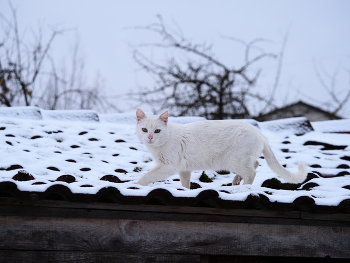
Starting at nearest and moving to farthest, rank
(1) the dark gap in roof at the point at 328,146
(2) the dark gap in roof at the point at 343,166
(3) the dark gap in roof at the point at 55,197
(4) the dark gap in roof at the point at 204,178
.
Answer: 1. (3) the dark gap in roof at the point at 55,197
2. (4) the dark gap in roof at the point at 204,178
3. (2) the dark gap in roof at the point at 343,166
4. (1) the dark gap in roof at the point at 328,146

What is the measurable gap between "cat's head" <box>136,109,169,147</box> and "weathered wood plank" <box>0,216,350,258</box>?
3.46 feet

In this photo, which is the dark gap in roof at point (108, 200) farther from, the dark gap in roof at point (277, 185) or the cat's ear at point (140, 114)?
the dark gap in roof at point (277, 185)

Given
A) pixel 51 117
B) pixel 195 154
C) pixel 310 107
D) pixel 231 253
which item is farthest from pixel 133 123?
pixel 310 107

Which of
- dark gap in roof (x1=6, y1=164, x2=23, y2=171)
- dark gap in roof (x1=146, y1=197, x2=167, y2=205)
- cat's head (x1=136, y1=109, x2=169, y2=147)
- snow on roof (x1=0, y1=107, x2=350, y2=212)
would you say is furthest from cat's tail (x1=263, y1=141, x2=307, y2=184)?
dark gap in roof (x1=6, y1=164, x2=23, y2=171)

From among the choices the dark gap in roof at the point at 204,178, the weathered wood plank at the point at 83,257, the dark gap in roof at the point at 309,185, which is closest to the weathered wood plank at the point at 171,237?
the weathered wood plank at the point at 83,257

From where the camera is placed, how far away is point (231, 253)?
9.21 feet

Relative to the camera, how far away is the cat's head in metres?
3.60

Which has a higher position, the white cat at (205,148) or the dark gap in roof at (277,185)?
the white cat at (205,148)

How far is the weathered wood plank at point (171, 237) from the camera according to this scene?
2611 millimetres

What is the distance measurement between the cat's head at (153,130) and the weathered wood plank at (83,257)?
1220 mm

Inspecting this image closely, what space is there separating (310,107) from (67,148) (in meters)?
19.9

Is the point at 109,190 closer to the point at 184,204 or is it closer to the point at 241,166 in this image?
the point at 184,204

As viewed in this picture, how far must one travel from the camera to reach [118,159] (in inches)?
188

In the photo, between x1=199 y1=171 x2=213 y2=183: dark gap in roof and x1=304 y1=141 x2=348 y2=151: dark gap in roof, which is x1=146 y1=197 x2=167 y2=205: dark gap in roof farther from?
x1=304 y1=141 x2=348 y2=151: dark gap in roof
